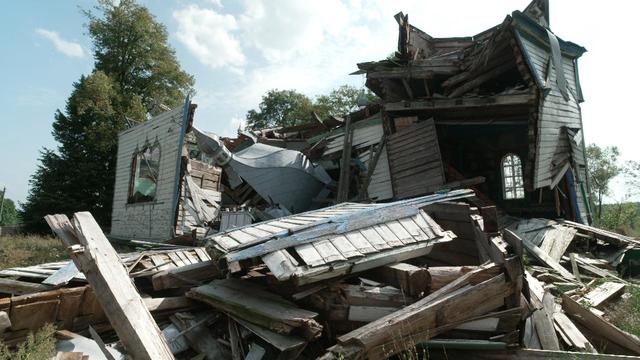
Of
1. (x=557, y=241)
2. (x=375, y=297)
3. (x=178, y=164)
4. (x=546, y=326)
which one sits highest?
(x=178, y=164)

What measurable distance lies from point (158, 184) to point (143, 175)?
2302 millimetres

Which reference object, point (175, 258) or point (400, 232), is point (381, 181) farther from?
point (400, 232)

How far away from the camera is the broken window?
Result: 12.9 metres

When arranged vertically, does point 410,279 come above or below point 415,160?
below

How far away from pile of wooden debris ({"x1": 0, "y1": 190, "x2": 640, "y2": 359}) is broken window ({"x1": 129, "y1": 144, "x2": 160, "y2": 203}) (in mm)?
7712

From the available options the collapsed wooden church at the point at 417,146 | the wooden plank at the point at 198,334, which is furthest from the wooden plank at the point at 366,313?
the collapsed wooden church at the point at 417,146

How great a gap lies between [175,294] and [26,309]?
5.42 ft

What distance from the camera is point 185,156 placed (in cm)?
1089

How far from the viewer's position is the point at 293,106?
148ft

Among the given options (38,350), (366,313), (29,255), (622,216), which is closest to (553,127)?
(366,313)

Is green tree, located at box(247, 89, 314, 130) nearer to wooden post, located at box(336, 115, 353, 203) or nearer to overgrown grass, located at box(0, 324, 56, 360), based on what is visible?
wooden post, located at box(336, 115, 353, 203)

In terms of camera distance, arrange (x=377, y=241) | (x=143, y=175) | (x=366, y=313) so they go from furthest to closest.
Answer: (x=143, y=175) < (x=377, y=241) < (x=366, y=313)

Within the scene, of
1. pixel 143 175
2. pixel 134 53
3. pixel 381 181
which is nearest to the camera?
pixel 381 181

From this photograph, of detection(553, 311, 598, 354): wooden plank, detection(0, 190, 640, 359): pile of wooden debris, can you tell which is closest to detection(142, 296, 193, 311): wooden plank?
detection(0, 190, 640, 359): pile of wooden debris
